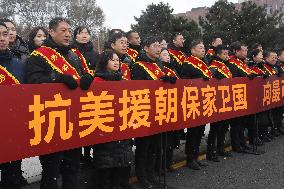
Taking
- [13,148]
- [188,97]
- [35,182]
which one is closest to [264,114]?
[188,97]

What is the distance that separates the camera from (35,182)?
504 cm

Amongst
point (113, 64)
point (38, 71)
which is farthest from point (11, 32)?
point (38, 71)

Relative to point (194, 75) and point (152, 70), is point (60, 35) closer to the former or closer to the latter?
point (152, 70)

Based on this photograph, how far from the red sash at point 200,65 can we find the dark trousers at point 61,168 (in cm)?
279

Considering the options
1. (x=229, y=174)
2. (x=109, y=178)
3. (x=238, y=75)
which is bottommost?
(x=229, y=174)

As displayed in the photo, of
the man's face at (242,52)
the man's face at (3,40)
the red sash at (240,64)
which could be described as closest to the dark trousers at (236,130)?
the red sash at (240,64)

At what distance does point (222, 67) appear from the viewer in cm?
657

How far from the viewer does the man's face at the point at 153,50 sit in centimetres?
537

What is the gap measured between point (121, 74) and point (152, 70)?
74 cm

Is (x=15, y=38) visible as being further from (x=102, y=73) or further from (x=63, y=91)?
(x=63, y=91)

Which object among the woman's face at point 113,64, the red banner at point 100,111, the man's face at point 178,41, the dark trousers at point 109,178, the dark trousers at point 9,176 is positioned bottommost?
the dark trousers at point 109,178

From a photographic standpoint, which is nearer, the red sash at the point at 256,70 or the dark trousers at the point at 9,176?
the dark trousers at the point at 9,176

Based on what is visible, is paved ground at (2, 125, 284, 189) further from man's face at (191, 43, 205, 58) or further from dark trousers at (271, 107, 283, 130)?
dark trousers at (271, 107, 283, 130)

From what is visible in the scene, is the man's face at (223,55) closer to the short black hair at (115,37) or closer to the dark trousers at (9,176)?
the short black hair at (115,37)
